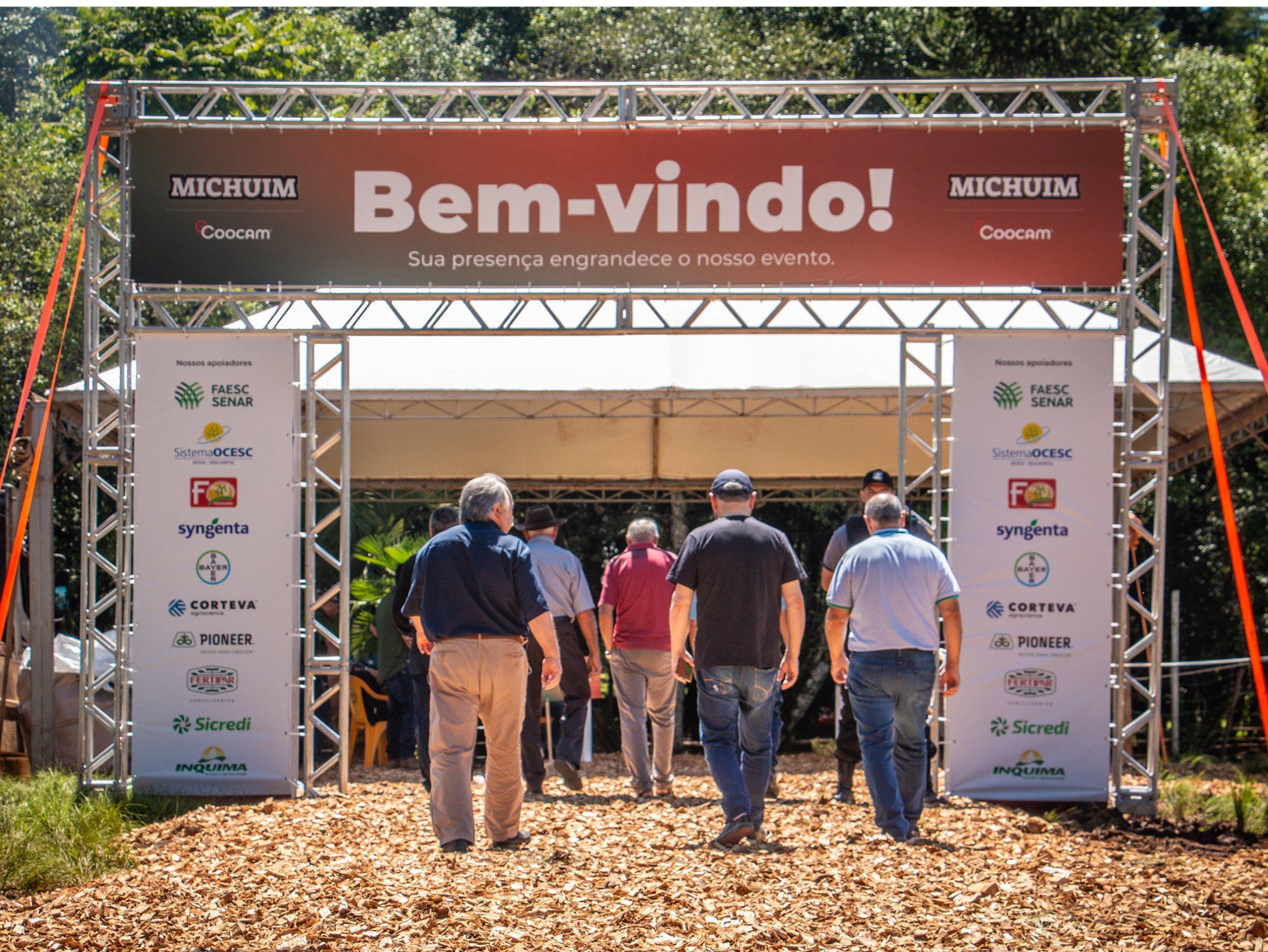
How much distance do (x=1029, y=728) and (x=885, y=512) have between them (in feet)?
7.03

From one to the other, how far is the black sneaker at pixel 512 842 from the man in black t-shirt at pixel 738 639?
2.95 feet

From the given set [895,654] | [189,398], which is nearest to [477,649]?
[895,654]


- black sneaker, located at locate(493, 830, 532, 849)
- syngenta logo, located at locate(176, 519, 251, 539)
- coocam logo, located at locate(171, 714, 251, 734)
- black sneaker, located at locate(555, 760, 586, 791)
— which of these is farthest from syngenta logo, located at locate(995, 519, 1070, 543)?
coocam logo, located at locate(171, 714, 251, 734)

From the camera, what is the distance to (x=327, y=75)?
2173 cm

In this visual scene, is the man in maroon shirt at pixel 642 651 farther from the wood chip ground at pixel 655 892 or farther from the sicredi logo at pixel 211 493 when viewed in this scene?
the sicredi logo at pixel 211 493

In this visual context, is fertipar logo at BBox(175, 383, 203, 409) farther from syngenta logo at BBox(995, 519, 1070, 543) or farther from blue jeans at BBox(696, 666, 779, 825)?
syngenta logo at BBox(995, 519, 1070, 543)

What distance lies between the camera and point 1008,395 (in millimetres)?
7496

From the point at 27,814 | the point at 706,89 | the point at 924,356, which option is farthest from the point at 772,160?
the point at 27,814

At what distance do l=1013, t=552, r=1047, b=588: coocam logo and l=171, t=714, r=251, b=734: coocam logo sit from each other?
4.76 m

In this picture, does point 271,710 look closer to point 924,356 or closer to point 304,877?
point 304,877

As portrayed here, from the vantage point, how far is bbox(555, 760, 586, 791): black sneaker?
25.0 feet

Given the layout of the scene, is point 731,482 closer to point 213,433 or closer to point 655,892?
point 655,892

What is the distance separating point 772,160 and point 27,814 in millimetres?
5506

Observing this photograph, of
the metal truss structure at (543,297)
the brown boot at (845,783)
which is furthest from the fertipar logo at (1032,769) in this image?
the brown boot at (845,783)
